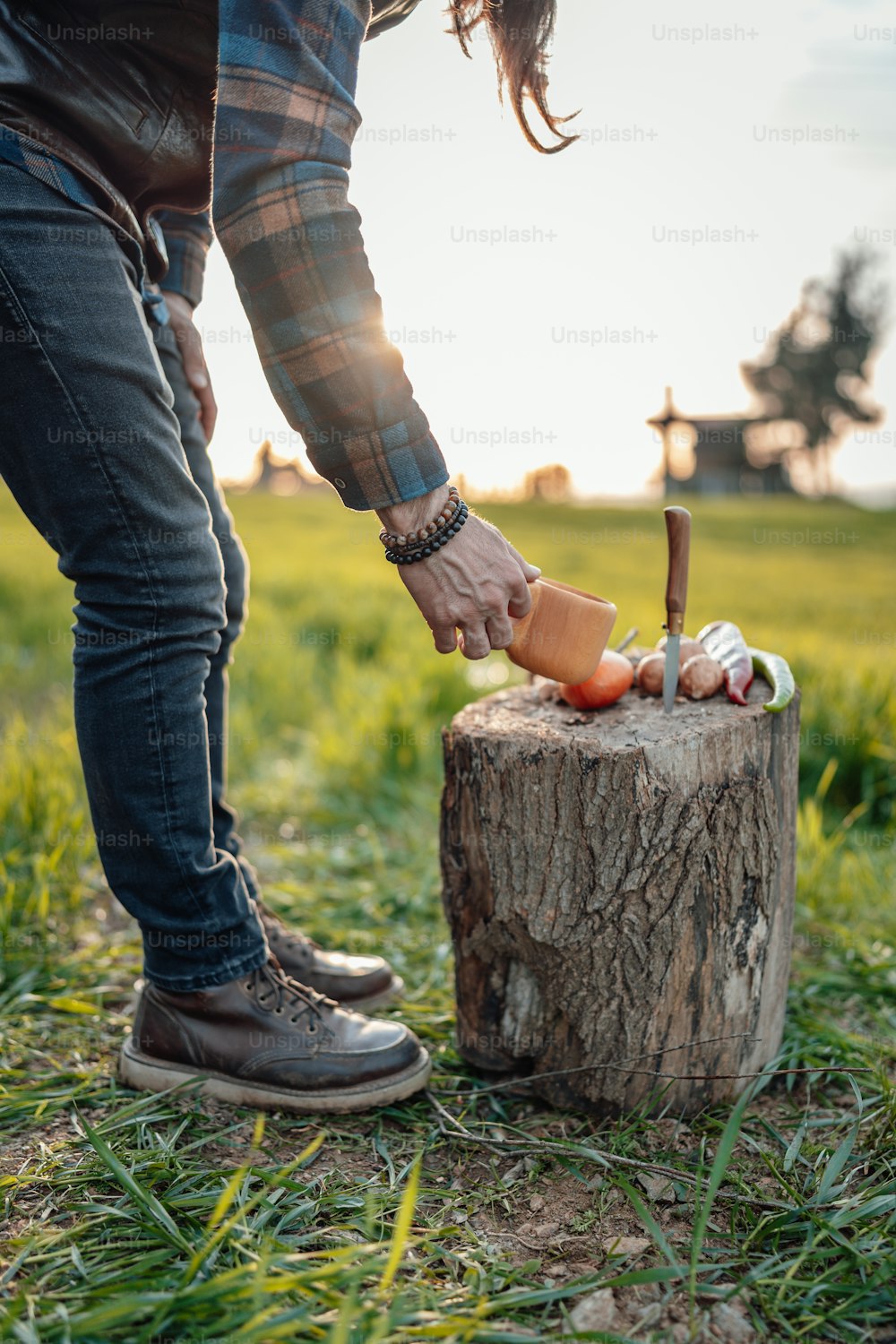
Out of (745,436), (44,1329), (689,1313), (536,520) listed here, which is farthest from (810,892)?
(745,436)

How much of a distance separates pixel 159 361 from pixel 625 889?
4.25ft

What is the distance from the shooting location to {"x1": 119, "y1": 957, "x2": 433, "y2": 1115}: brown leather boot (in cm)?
195

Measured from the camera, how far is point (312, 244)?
4.84 ft

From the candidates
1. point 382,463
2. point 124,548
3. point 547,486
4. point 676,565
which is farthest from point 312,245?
point 547,486

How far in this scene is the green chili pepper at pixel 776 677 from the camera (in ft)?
6.46

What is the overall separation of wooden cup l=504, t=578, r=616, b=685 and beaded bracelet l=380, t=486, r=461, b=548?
0.88 ft

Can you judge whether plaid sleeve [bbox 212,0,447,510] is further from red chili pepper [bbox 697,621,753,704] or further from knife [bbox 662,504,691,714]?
red chili pepper [bbox 697,621,753,704]

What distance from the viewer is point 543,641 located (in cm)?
186

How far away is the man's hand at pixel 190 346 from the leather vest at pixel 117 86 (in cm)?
42

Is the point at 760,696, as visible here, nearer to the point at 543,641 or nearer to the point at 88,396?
the point at 543,641

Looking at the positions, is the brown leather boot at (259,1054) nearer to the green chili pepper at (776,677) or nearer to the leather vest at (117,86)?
the green chili pepper at (776,677)

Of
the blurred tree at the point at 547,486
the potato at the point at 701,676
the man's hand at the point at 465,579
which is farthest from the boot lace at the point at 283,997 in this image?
the blurred tree at the point at 547,486

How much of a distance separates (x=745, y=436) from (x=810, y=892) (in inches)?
1720

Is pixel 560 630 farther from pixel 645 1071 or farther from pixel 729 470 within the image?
pixel 729 470
